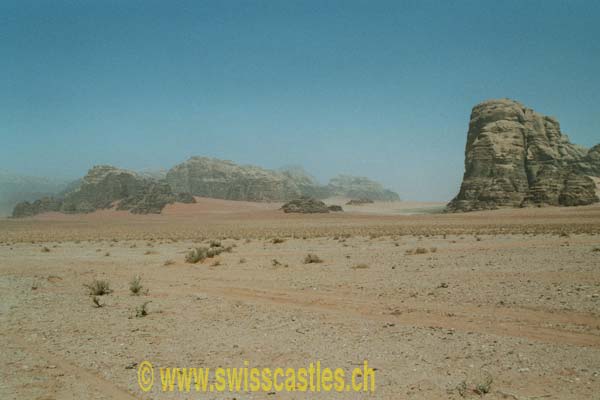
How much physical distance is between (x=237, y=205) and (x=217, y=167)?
5216 centimetres

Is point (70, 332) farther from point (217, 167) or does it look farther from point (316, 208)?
point (217, 167)

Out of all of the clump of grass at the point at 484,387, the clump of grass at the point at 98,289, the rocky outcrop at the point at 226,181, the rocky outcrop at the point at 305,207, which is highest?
the rocky outcrop at the point at 226,181

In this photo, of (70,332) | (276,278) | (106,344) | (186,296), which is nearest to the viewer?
(106,344)

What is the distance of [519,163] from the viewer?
7875 centimetres

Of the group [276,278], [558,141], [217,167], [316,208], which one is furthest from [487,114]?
[217,167]

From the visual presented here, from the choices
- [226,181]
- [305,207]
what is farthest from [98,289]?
[226,181]

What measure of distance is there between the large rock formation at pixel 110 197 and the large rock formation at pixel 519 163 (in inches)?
2250

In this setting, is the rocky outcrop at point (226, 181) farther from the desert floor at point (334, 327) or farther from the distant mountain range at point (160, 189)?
the desert floor at point (334, 327)

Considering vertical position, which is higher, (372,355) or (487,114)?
(487,114)

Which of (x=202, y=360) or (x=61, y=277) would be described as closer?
(x=202, y=360)

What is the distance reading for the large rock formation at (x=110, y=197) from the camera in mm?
88250

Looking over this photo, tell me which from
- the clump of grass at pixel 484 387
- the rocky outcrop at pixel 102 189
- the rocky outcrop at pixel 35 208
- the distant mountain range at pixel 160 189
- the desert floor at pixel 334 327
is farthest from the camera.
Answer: the rocky outcrop at pixel 102 189

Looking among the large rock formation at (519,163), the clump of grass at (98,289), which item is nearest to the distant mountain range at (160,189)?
the large rock formation at (519,163)

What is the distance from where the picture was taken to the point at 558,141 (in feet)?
285
